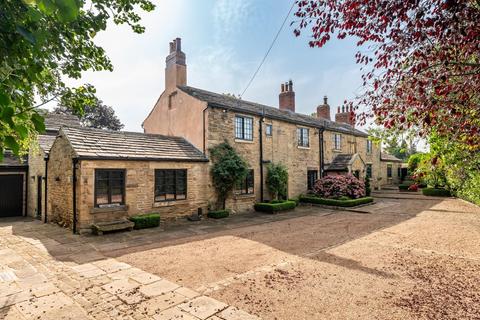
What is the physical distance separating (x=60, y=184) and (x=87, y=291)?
8.84 meters

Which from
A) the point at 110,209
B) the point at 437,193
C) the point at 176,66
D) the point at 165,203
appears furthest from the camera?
the point at 437,193

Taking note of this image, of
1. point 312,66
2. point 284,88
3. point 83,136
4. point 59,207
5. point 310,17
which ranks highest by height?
point 284,88

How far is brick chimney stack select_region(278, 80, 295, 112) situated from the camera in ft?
85.7

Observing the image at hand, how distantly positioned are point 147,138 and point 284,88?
15.8 meters

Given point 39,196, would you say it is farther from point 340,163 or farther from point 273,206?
point 340,163

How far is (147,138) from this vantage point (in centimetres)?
1515

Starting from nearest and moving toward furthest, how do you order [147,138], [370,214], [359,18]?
1. [359,18]
2. [147,138]
3. [370,214]

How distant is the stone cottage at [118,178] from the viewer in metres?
11.1

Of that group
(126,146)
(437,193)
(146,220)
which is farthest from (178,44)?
(437,193)

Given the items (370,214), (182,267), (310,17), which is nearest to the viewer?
(310,17)

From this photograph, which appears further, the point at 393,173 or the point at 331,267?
the point at 393,173

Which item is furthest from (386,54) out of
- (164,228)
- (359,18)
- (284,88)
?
(284,88)

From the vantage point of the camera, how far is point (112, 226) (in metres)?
11.1

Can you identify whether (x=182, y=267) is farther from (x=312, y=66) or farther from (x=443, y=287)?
(x=312, y=66)
